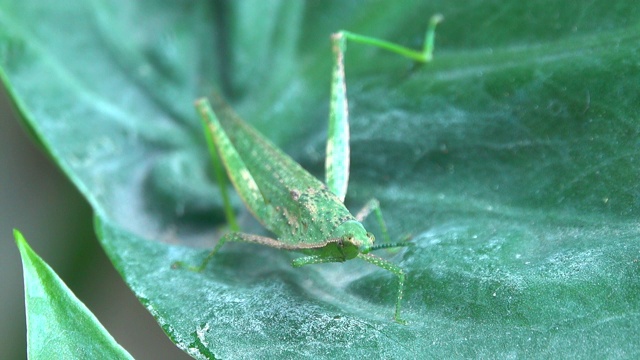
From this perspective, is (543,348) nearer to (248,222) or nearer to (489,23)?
(489,23)

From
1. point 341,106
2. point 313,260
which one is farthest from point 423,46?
point 313,260

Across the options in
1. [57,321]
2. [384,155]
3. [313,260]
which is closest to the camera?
[57,321]

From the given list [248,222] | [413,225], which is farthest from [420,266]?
[248,222]

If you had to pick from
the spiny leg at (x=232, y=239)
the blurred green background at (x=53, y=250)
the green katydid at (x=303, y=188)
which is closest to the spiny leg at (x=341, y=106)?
the green katydid at (x=303, y=188)

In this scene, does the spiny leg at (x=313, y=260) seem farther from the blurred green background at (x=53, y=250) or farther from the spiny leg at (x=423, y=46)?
the blurred green background at (x=53, y=250)

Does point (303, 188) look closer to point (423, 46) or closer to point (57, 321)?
point (423, 46)
